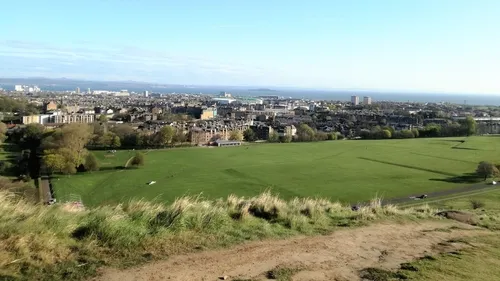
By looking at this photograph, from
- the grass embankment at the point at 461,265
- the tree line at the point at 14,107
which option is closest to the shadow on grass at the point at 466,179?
the grass embankment at the point at 461,265

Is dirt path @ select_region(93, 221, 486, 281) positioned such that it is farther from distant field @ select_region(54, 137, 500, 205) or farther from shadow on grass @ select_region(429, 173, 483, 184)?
shadow on grass @ select_region(429, 173, 483, 184)

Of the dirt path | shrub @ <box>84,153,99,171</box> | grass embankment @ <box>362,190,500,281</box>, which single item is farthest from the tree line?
grass embankment @ <box>362,190,500,281</box>

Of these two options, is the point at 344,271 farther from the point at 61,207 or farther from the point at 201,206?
the point at 61,207

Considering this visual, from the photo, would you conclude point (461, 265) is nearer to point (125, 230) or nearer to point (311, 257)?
point (311, 257)

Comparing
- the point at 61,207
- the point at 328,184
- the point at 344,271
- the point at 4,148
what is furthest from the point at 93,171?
the point at 344,271

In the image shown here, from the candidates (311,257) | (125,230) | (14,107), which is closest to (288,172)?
(311,257)

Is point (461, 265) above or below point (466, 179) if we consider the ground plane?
above

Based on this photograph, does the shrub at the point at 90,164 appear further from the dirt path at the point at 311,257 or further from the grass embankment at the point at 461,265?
the grass embankment at the point at 461,265
